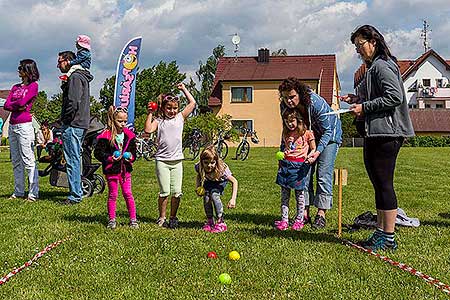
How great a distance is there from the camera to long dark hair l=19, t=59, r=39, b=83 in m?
8.45

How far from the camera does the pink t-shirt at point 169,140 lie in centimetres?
652

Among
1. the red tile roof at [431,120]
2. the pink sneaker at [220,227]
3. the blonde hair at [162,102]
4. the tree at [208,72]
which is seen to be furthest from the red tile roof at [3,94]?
the pink sneaker at [220,227]

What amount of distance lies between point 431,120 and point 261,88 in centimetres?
1658

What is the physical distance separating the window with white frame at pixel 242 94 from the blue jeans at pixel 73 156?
113ft

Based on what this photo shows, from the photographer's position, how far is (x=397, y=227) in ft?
20.9

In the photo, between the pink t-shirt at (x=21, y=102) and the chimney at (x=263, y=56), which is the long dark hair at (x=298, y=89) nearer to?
the pink t-shirt at (x=21, y=102)

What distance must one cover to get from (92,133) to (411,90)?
5101 cm

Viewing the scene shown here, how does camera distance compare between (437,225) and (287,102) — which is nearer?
(287,102)

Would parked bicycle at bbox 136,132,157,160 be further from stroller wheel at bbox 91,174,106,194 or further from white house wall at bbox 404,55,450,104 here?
white house wall at bbox 404,55,450,104

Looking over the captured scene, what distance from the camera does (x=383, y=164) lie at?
203 inches

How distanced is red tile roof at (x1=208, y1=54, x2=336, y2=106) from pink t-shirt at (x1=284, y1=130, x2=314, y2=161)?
116 feet

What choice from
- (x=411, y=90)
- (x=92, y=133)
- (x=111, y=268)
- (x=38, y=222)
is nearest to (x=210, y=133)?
(x=92, y=133)

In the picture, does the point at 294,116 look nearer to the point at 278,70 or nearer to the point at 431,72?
the point at 278,70

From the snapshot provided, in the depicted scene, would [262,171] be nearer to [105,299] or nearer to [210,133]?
[105,299]
